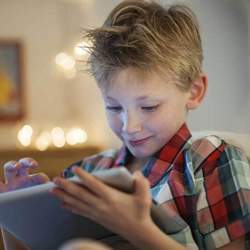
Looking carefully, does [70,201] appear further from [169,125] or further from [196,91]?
[196,91]

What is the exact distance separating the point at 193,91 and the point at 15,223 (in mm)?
424

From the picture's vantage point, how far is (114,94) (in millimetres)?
946

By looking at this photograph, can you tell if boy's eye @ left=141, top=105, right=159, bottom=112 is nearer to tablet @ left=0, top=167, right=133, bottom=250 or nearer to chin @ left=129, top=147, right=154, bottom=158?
chin @ left=129, top=147, right=154, bottom=158

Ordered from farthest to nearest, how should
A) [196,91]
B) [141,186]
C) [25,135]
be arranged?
[25,135] < [196,91] < [141,186]

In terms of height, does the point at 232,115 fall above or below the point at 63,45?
below

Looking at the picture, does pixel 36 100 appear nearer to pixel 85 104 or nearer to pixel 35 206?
pixel 85 104

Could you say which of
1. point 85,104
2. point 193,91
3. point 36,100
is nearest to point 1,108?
point 36,100

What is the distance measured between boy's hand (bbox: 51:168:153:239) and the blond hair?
27cm

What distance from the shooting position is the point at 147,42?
95 centimetres

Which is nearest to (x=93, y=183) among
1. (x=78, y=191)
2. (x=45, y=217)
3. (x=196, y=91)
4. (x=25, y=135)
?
(x=78, y=191)

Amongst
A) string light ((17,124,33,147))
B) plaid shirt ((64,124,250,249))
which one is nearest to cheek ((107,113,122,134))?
plaid shirt ((64,124,250,249))

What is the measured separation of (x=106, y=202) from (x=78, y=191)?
42mm

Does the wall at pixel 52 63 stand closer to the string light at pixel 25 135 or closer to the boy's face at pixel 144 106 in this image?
the string light at pixel 25 135

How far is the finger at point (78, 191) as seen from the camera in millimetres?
741
